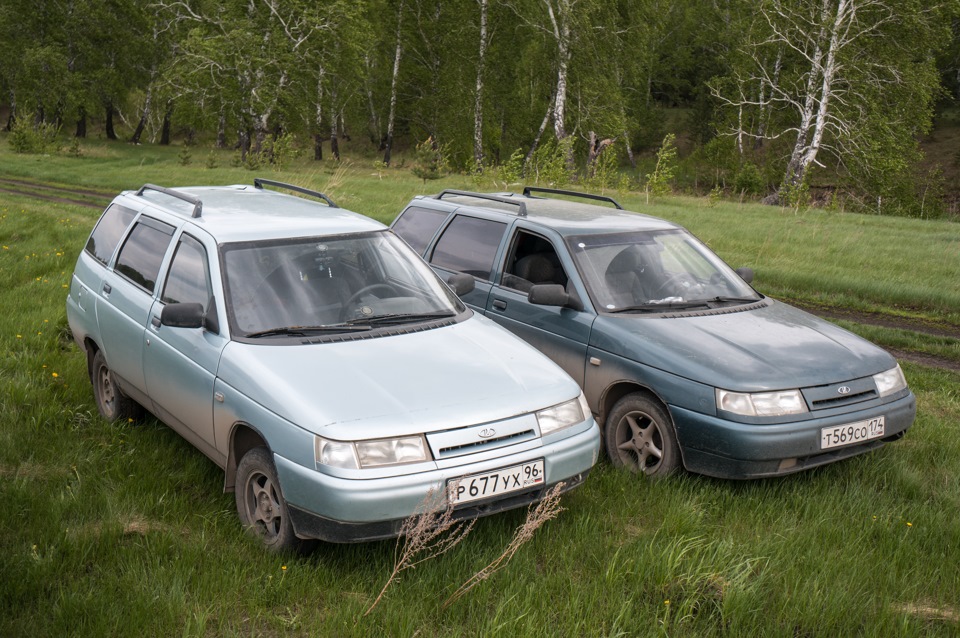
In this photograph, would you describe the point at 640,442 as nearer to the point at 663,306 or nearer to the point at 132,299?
the point at 663,306

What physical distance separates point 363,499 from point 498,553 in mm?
806

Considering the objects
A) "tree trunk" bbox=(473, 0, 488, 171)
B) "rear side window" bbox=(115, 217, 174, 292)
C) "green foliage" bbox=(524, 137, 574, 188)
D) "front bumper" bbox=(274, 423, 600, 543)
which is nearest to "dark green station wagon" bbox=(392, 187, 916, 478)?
"front bumper" bbox=(274, 423, 600, 543)

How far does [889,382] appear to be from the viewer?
5336 millimetres

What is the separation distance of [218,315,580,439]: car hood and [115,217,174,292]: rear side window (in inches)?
53.3

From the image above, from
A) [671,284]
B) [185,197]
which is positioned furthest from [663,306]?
[185,197]

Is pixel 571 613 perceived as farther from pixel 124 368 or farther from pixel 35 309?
pixel 35 309

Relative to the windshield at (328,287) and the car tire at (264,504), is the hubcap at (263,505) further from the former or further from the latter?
the windshield at (328,287)

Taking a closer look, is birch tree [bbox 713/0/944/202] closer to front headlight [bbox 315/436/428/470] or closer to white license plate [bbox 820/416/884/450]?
white license plate [bbox 820/416/884/450]

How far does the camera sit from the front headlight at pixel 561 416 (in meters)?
4.24

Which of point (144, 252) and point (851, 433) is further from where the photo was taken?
point (144, 252)

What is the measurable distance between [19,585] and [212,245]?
211 cm

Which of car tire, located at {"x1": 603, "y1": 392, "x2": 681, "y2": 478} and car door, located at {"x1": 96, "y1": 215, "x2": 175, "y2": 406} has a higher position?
car door, located at {"x1": 96, "y1": 215, "x2": 175, "y2": 406}

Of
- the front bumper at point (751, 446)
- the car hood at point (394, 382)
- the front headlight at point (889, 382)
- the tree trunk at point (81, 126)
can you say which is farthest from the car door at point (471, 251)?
the tree trunk at point (81, 126)

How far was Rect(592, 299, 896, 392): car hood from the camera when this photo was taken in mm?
4957
